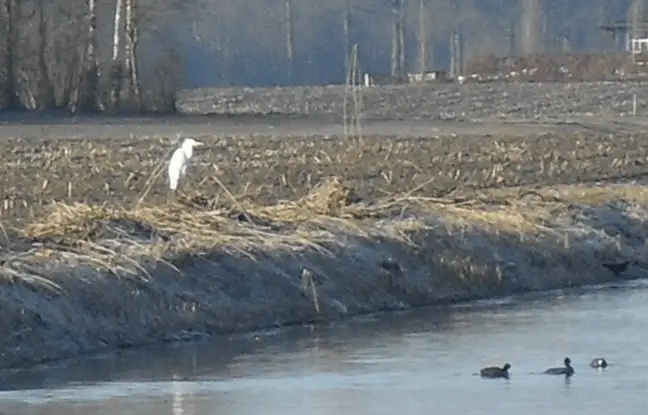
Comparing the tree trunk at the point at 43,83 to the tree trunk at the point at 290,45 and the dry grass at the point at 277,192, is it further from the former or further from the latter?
the tree trunk at the point at 290,45


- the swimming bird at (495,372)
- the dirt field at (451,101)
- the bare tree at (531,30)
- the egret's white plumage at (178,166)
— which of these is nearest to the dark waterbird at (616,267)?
the egret's white plumage at (178,166)

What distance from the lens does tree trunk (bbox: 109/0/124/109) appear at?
56812mm

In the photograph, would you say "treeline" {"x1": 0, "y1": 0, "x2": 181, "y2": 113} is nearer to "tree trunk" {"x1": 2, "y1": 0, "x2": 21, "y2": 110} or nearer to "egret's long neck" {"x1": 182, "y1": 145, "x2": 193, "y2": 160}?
"tree trunk" {"x1": 2, "y1": 0, "x2": 21, "y2": 110}

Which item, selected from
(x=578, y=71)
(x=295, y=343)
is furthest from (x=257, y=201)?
(x=578, y=71)

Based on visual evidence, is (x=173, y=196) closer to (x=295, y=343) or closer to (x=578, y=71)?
(x=295, y=343)

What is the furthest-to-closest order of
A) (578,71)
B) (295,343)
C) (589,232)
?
1. (578,71)
2. (589,232)
3. (295,343)

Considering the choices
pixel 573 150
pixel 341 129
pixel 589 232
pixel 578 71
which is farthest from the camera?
pixel 578 71

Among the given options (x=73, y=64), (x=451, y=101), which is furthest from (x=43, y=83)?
(x=451, y=101)

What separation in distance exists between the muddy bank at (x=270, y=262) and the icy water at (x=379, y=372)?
16.5 inches

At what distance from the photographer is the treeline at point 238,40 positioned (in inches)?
2239

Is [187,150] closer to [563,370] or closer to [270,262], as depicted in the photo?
[270,262]

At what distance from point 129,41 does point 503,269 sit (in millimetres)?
39907

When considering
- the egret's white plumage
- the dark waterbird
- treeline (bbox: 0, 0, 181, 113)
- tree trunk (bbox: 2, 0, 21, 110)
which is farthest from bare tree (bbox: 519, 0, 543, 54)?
the dark waterbird

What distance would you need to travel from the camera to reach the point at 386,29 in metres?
143
